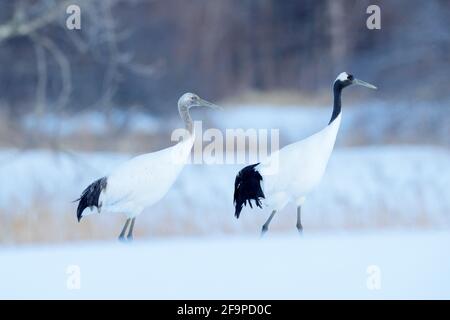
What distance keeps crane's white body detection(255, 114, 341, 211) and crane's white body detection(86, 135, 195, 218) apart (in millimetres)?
407

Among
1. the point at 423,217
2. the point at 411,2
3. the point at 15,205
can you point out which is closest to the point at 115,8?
the point at 15,205

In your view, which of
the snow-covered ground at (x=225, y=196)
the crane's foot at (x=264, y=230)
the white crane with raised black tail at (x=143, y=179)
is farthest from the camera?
the snow-covered ground at (x=225, y=196)

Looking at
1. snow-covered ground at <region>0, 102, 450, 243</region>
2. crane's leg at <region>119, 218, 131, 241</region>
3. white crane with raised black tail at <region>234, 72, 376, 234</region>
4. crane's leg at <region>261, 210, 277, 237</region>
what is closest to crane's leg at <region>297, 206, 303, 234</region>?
white crane with raised black tail at <region>234, 72, 376, 234</region>

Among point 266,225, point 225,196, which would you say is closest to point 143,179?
point 266,225

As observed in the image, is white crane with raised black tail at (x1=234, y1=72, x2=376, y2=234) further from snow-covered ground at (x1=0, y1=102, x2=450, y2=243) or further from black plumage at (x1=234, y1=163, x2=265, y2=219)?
snow-covered ground at (x1=0, y1=102, x2=450, y2=243)

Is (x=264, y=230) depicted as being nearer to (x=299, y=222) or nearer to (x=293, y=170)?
(x=299, y=222)

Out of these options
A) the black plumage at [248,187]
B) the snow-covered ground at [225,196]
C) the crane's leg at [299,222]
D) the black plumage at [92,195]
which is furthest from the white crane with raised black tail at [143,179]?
the crane's leg at [299,222]

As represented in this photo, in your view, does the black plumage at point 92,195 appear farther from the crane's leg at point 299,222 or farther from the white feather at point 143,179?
the crane's leg at point 299,222

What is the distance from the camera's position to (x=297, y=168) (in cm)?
409

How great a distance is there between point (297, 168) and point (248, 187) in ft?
0.96

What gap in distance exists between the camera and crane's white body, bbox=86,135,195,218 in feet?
13.2

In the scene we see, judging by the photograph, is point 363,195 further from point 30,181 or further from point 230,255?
point 30,181

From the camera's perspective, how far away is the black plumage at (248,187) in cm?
421
